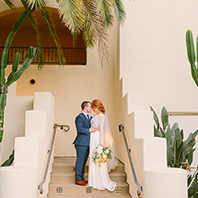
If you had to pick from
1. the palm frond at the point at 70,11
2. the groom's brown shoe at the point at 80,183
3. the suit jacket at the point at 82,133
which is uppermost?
the palm frond at the point at 70,11

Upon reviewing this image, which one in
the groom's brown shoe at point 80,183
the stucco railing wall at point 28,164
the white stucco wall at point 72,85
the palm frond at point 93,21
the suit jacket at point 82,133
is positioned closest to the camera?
the stucco railing wall at point 28,164

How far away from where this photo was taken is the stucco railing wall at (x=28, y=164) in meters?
4.36


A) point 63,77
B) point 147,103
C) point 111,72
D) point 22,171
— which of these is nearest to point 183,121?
point 147,103

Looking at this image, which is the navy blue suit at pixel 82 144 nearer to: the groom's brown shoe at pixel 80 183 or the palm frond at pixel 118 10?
the groom's brown shoe at pixel 80 183

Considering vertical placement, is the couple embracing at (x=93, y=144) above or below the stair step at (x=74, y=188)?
above

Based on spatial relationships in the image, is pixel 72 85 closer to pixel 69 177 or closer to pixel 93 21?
pixel 93 21

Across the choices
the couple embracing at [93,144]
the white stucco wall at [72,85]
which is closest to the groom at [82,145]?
the couple embracing at [93,144]

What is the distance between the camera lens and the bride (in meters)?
5.86

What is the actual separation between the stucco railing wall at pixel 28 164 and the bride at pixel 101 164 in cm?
98

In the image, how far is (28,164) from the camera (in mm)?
4805

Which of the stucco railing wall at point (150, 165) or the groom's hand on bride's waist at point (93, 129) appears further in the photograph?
the groom's hand on bride's waist at point (93, 129)

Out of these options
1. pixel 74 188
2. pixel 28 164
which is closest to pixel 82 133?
pixel 74 188

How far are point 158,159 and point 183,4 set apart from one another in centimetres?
529

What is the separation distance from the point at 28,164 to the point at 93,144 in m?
1.75
